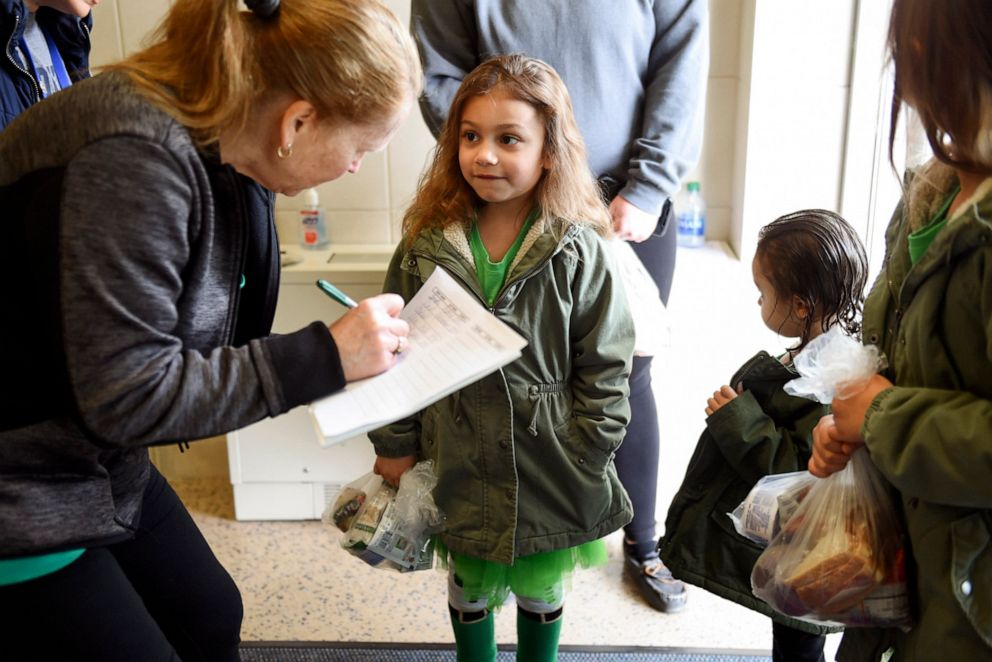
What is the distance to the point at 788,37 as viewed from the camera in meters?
2.39

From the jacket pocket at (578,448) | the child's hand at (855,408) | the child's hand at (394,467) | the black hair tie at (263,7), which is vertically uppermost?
the black hair tie at (263,7)

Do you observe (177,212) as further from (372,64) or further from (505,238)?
(505,238)

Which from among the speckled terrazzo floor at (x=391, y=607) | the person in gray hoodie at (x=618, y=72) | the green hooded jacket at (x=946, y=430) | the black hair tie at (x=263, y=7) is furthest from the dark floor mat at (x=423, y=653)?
the black hair tie at (x=263, y=7)

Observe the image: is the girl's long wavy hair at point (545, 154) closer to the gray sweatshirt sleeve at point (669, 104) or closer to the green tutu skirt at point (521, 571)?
the gray sweatshirt sleeve at point (669, 104)

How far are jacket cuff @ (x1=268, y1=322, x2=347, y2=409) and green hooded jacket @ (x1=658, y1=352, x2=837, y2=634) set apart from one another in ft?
2.17

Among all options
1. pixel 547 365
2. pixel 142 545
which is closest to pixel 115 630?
pixel 142 545

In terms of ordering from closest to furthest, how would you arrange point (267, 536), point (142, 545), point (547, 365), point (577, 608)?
1. point (142, 545)
2. point (547, 365)
3. point (577, 608)
4. point (267, 536)

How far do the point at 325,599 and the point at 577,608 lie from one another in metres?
0.59

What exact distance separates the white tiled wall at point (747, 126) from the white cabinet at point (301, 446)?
147 mm

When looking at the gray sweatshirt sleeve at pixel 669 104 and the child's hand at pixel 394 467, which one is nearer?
the child's hand at pixel 394 467

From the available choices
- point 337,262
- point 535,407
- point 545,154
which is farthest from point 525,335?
point 337,262

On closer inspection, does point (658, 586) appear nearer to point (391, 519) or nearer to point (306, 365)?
point (391, 519)

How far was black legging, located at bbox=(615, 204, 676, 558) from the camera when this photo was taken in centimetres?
204

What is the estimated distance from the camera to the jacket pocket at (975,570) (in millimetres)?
995
